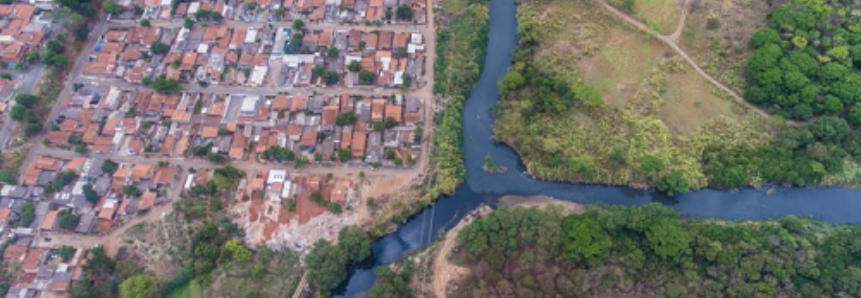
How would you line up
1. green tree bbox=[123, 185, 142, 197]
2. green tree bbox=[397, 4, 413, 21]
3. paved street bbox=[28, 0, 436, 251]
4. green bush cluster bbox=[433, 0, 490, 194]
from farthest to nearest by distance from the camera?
green tree bbox=[397, 4, 413, 21]
green bush cluster bbox=[433, 0, 490, 194]
green tree bbox=[123, 185, 142, 197]
paved street bbox=[28, 0, 436, 251]

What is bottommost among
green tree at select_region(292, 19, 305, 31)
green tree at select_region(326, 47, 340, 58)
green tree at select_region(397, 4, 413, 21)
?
green tree at select_region(326, 47, 340, 58)

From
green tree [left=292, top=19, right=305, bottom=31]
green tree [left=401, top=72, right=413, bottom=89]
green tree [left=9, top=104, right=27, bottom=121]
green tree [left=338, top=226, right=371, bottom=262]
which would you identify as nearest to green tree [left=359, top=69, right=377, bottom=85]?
green tree [left=401, top=72, right=413, bottom=89]

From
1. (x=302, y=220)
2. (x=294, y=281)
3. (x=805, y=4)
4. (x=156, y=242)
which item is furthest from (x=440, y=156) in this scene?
(x=805, y=4)

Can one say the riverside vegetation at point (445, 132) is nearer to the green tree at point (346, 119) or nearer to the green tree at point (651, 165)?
the green tree at point (346, 119)

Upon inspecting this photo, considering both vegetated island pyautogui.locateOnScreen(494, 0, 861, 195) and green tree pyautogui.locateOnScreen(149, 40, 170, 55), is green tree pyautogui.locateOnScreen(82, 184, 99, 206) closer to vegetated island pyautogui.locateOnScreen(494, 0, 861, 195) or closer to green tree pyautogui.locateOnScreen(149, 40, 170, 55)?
green tree pyautogui.locateOnScreen(149, 40, 170, 55)

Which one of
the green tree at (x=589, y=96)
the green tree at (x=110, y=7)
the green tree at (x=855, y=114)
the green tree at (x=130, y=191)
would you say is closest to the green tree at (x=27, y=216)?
the green tree at (x=130, y=191)

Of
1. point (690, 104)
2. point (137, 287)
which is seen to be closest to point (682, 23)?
point (690, 104)

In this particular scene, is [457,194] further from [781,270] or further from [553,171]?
[781,270]
